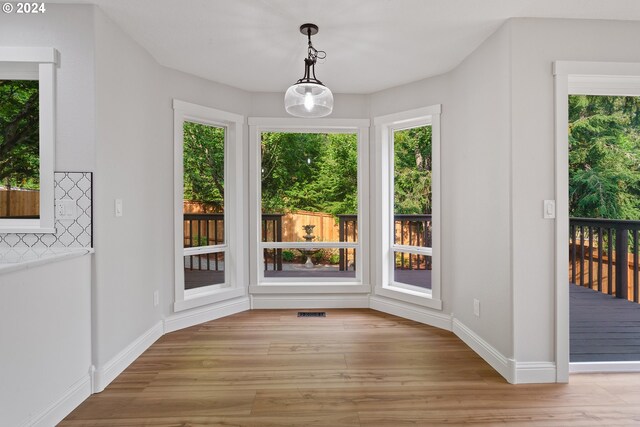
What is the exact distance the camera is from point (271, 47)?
9.36 ft

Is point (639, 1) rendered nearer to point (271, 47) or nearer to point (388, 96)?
point (388, 96)

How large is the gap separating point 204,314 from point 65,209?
5.84ft

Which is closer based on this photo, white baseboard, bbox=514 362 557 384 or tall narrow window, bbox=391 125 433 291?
white baseboard, bbox=514 362 557 384

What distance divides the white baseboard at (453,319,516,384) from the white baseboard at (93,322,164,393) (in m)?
2.67

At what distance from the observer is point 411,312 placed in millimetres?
3664

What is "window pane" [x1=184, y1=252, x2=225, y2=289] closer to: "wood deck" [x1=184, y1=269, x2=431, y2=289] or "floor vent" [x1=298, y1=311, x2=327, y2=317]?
"wood deck" [x1=184, y1=269, x2=431, y2=289]

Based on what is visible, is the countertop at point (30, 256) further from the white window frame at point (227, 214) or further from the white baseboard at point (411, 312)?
the white baseboard at point (411, 312)

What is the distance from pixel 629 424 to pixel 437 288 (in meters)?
1.69

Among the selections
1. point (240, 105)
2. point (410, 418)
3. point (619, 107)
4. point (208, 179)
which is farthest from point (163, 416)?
point (619, 107)

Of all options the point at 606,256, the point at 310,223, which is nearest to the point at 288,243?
the point at 310,223

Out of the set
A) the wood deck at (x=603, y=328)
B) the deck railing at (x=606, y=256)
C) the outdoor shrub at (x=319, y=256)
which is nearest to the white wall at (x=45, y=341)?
the outdoor shrub at (x=319, y=256)

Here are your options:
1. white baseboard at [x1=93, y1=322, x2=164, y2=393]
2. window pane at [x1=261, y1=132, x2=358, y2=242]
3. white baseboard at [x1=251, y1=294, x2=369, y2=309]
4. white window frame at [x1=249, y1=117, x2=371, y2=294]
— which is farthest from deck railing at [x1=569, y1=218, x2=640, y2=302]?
white baseboard at [x1=93, y1=322, x2=164, y2=393]

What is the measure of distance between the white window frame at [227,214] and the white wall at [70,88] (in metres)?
1.16

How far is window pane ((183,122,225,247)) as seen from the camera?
3619 mm
